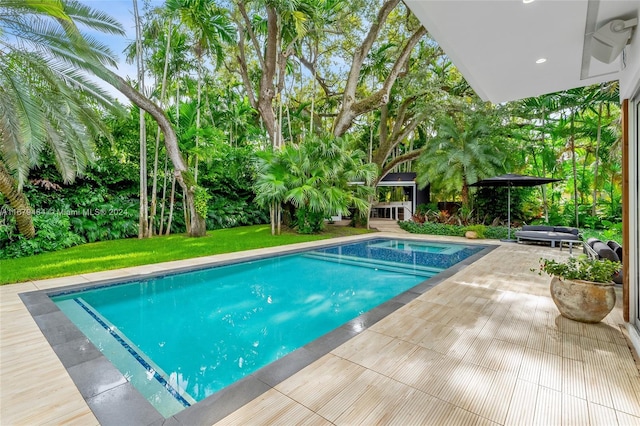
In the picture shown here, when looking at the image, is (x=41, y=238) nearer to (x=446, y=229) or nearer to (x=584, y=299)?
(x=584, y=299)

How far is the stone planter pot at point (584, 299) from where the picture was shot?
3273 millimetres

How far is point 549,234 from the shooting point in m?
9.98

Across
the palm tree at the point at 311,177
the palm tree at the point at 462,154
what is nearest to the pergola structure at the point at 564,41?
the palm tree at the point at 311,177

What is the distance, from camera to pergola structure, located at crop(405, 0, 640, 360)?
2.75 metres

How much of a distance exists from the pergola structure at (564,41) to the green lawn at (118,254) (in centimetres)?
729

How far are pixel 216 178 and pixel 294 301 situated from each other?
404 inches

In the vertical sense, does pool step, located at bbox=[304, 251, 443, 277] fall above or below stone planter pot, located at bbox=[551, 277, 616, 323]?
below

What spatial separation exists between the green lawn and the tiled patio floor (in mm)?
2643

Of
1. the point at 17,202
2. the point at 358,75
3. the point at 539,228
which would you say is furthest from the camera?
the point at 358,75

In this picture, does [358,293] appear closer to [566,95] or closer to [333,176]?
[333,176]

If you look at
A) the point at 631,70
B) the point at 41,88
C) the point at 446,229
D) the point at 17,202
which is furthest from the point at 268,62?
the point at 631,70

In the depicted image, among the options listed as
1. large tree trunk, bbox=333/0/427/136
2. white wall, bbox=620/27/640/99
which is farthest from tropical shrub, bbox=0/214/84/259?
white wall, bbox=620/27/640/99

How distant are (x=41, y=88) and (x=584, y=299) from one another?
10287 millimetres

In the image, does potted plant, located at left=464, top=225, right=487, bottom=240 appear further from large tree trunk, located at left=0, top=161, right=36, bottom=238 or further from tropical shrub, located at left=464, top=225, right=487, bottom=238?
large tree trunk, located at left=0, top=161, right=36, bottom=238
